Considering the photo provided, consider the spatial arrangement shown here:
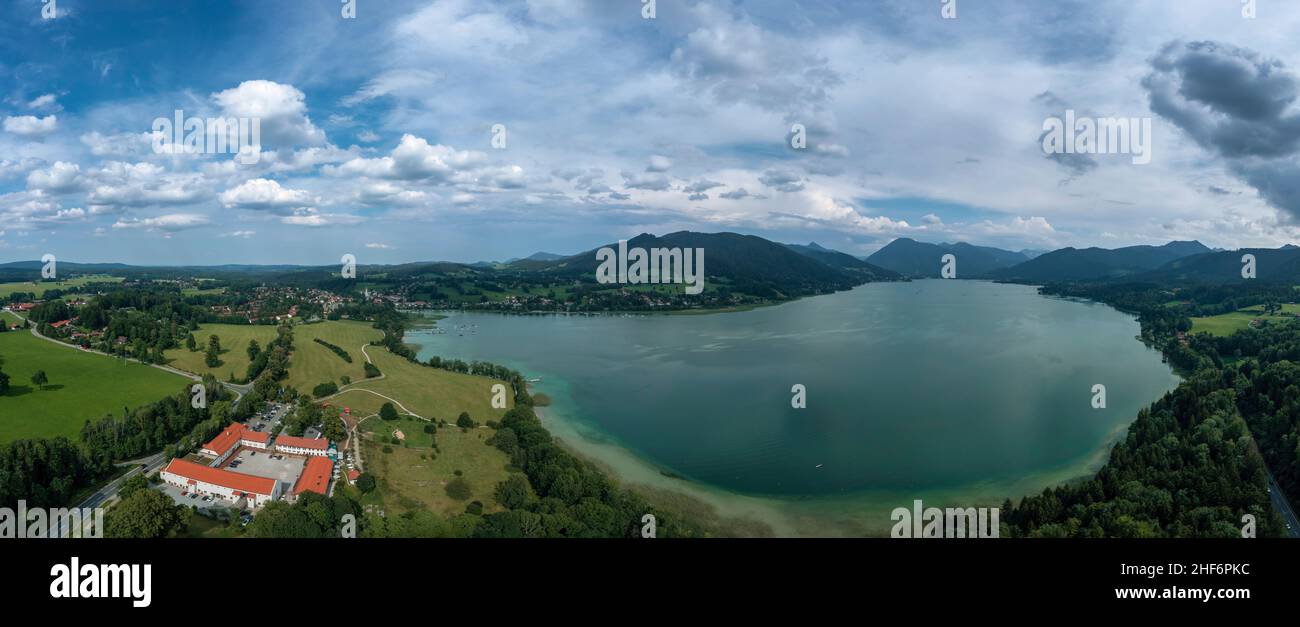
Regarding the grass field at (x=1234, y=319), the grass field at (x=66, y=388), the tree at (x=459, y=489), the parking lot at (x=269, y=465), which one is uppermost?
the grass field at (x=1234, y=319)

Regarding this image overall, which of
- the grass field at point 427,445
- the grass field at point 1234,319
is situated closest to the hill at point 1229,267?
the grass field at point 1234,319

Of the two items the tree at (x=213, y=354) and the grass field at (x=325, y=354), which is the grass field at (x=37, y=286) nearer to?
the grass field at (x=325, y=354)

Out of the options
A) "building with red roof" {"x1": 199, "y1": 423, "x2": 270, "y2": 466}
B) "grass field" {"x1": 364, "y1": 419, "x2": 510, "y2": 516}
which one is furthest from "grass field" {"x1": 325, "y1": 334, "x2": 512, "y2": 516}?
"building with red roof" {"x1": 199, "y1": 423, "x2": 270, "y2": 466}

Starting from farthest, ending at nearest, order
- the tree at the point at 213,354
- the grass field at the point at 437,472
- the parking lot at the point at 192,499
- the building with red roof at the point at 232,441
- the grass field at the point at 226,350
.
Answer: the tree at the point at 213,354 < the grass field at the point at 226,350 < the building with red roof at the point at 232,441 < the grass field at the point at 437,472 < the parking lot at the point at 192,499

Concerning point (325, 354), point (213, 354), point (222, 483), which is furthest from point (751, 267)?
point (222, 483)

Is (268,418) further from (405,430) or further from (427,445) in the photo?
(427,445)
